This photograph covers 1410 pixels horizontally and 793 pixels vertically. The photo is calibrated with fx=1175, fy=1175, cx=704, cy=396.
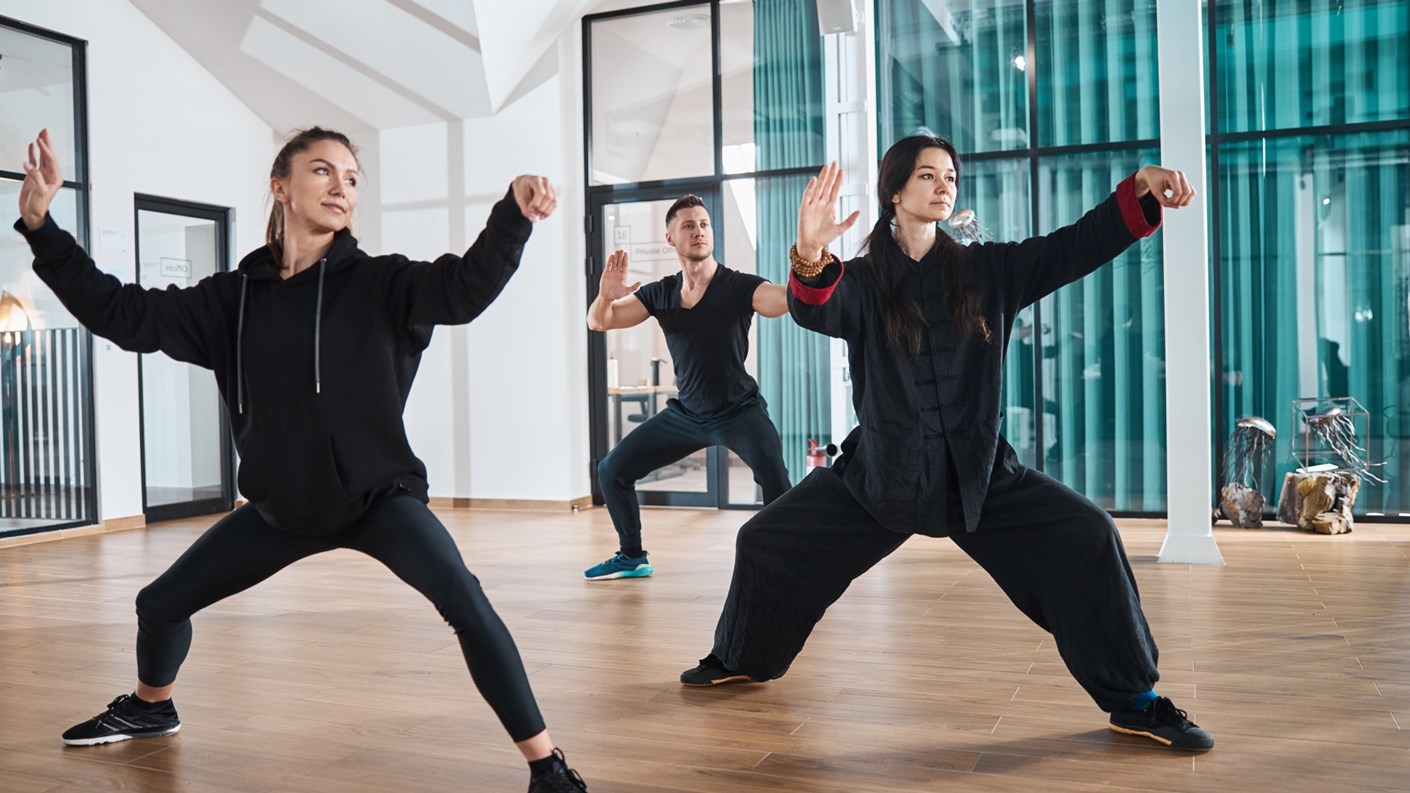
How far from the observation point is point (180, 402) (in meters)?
7.77

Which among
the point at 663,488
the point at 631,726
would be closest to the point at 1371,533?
the point at 663,488

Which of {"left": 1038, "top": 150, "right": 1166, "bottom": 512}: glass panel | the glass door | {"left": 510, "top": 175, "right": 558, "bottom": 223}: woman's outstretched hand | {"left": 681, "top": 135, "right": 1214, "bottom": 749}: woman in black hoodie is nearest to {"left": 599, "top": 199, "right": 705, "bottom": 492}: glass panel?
{"left": 1038, "top": 150, "right": 1166, "bottom": 512}: glass panel

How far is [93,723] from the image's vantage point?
105 inches

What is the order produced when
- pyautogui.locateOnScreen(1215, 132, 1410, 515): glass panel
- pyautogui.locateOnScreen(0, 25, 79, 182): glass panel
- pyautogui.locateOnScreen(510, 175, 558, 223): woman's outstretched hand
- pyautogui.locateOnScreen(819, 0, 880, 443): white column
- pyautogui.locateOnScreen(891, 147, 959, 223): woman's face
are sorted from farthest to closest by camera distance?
1. pyautogui.locateOnScreen(819, 0, 880, 443): white column
2. pyautogui.locateOnScreen(0, 25, 79, 182): glass panel
3. pyautogui.locateOnScreen(1215, 132, 1410, 515): glass panel
4. pyautogui.locateOnScreen(891, 147, 959, 223): woman's face
5. pyautogui.locateOnScreen(510, 175, 558, 223): woman's outstretched hand

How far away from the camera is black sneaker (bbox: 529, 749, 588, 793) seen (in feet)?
6.86

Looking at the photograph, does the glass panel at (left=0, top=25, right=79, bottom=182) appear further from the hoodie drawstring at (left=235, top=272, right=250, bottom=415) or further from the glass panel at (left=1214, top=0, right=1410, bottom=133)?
the glass panel at (left=1214, top=0, right=1410, bottom=133)

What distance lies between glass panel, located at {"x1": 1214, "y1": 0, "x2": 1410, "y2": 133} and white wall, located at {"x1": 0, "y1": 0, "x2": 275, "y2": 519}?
6.25 m

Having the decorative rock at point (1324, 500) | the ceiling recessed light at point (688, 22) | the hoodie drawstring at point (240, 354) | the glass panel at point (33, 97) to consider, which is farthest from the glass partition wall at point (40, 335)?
the decorative rock at point (1324, 500)

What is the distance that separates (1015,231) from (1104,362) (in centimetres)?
93

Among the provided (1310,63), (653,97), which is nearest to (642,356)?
(653,97)

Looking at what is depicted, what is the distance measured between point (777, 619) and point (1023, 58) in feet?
16.6

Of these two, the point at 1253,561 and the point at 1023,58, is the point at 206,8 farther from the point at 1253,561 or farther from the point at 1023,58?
the point at 1253,561

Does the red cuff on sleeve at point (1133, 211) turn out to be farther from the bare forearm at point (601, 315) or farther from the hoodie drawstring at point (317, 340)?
the bare forearm at point (601, 315)

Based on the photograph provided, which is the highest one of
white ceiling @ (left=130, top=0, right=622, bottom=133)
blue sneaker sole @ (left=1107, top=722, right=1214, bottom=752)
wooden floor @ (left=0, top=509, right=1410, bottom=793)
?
white ceiling @ (left=130, top=0, right=622, bottom=133)
